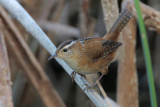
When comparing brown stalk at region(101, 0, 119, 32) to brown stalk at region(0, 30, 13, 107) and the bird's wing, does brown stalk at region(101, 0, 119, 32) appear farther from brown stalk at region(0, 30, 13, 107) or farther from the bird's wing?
brown stalk at region(0, 30, 13, 107)

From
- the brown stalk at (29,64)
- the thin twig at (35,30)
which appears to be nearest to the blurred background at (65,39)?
the brown stalk at (29,64)

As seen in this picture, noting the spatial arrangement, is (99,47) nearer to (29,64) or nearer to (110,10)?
(110,10)

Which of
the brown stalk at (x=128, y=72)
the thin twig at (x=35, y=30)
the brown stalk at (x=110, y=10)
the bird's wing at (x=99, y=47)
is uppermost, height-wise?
the thin twig at (x=35, y=30)

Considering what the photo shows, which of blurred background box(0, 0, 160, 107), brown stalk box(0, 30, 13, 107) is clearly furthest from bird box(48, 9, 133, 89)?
blurred background box(0, 0, 160, 107)

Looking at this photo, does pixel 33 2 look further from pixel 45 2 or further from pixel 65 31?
pixel 65 31

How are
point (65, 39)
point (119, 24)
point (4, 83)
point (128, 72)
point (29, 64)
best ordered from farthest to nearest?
point (65, 39), point (29, 64), point (128, 72), point (119, 24), point (4, 83)

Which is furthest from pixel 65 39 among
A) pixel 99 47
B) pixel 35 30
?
pixel 35 30

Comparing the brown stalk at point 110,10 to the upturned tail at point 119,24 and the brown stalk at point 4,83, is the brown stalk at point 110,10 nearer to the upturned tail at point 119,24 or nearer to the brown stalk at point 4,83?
the upturned tail at point 119,24
